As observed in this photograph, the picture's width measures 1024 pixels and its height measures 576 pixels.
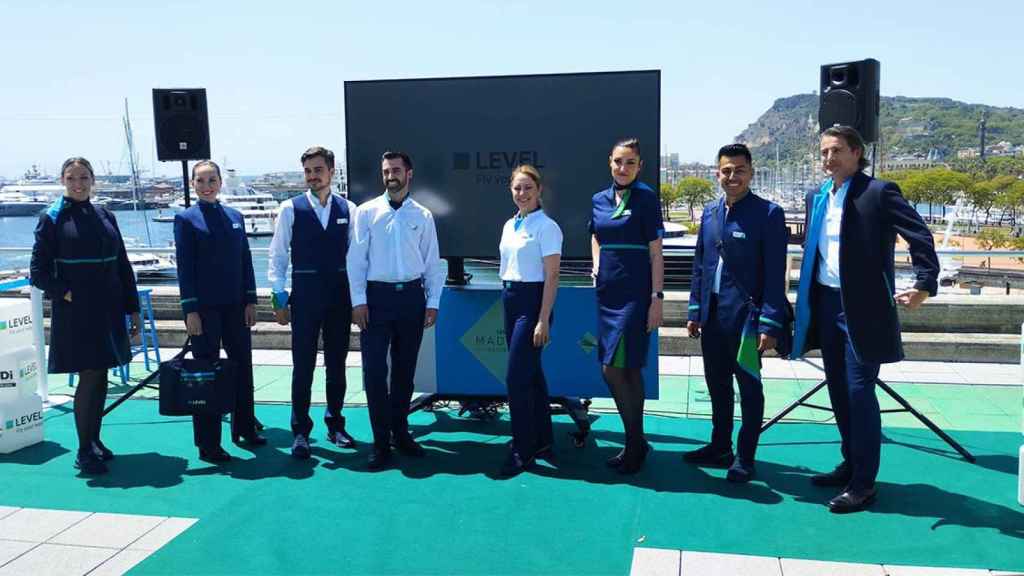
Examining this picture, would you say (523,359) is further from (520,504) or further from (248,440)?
(248,440)

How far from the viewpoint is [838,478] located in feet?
12.7

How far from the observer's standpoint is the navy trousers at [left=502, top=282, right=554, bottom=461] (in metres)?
4.01

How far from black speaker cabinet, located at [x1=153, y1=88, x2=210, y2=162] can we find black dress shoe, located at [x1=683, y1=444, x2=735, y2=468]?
376 centimetres

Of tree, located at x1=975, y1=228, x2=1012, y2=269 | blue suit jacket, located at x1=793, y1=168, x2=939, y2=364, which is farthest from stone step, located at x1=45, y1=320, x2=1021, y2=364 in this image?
tree, located at x1=975, y1=228, x2=1012, y2=269

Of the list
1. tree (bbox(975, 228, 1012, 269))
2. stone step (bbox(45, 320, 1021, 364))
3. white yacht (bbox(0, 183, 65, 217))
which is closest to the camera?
stone step (bbox(45, 320, 1021, 364))

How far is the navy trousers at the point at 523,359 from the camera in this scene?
401 centimetres

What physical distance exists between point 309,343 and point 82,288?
1167 mm

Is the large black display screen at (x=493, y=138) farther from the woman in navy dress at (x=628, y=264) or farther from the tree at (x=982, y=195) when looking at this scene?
the tree at (x=982, y=195)

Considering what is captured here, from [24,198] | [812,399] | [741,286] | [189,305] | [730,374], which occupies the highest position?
[24,198]

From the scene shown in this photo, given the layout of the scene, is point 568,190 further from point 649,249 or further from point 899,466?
point 899,466

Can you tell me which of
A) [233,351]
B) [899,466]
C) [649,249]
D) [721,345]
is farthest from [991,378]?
[233,351]

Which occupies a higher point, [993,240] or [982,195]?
[982,195]

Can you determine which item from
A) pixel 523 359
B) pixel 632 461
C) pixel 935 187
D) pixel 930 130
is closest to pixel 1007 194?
pixel 935 187

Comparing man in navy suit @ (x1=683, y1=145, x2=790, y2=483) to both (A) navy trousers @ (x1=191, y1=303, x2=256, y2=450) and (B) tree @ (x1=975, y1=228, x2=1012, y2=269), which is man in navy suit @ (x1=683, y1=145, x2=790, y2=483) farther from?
(B) tree @ (x1=975, y1=228, x2=1012, y2=269)
